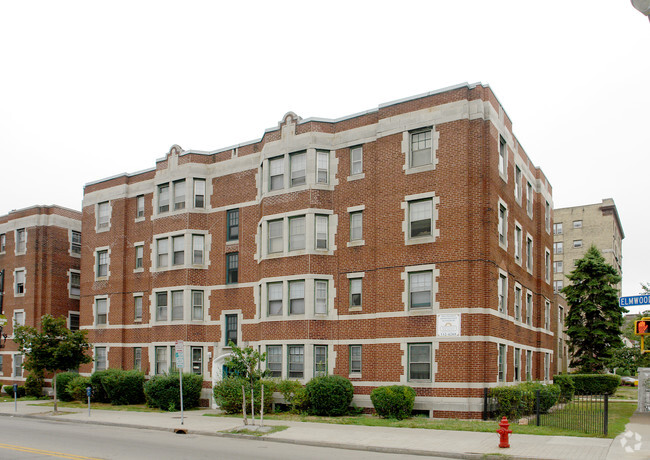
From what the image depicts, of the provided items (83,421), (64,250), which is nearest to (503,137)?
(83,421)

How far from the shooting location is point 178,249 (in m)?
33.8

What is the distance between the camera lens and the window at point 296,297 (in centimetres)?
2836

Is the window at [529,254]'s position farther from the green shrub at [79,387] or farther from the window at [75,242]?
the window at [75,242]

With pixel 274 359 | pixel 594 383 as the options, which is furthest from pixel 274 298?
pixel 594 383

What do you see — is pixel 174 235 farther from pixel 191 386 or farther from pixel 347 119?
pixel 347 119

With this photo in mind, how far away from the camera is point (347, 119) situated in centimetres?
2906

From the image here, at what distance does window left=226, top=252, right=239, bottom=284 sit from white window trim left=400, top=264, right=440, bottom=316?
31.8 ft

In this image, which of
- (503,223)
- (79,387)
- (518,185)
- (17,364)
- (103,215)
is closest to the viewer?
(503,223)

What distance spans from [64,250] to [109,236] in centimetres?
813

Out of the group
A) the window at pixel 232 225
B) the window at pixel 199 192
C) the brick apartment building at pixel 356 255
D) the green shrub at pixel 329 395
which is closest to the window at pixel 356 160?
the brick apartment building at pixel 356 255

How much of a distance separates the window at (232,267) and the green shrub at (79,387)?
400 inches

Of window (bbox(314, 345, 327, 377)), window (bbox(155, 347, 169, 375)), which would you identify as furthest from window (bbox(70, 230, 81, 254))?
window (bbox(314, 345, 327, 377))

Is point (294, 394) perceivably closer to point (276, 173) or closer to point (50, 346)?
point (276, 173)

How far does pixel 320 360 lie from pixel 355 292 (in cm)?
330
